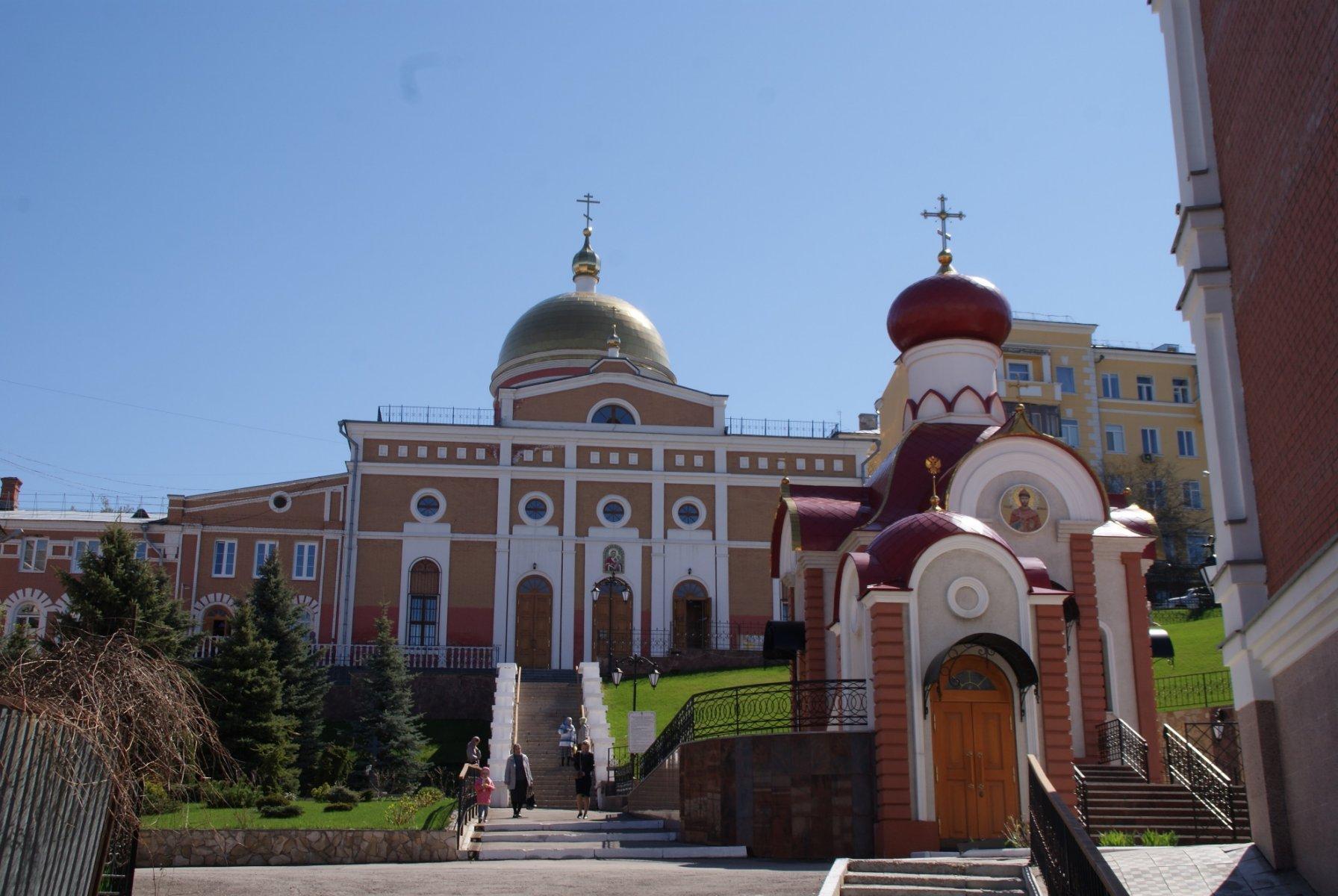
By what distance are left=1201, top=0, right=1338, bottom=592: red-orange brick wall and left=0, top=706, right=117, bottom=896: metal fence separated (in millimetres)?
8159

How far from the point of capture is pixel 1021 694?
16.4 meters

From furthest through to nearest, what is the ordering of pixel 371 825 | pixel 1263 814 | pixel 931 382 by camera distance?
1. pixel 931 382
2. pixel 371 825
3. pixel 1263 814

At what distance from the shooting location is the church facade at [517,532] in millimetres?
38625

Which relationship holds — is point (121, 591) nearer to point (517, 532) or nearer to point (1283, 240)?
point (517, 532)

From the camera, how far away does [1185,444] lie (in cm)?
4878

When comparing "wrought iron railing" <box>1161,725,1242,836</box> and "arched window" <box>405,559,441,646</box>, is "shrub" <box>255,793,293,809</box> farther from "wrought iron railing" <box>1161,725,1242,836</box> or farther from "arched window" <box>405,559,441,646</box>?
"arched window" <box>405,559,441,646</box>

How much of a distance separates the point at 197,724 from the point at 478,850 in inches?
291

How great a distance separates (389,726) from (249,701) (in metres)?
2.75

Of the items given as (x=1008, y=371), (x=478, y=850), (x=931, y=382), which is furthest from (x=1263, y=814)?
(x=1008, y=371)

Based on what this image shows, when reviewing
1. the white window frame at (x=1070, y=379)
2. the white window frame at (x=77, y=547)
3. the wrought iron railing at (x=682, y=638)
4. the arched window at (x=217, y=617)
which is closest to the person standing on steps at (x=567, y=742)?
the wrought iron railing at (x=682, y=638)

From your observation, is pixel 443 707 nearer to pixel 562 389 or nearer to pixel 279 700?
pixel 279 700

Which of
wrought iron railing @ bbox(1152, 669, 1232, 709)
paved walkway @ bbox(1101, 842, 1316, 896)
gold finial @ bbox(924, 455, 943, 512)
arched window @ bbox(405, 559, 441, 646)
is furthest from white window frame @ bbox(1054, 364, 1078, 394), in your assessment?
paved walkway @ bbox(1101, 842, 1316, 896)

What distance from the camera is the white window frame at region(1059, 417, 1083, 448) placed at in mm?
47094

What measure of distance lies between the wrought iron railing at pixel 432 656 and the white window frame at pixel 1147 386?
83.0 ft
